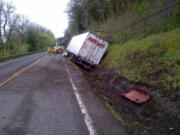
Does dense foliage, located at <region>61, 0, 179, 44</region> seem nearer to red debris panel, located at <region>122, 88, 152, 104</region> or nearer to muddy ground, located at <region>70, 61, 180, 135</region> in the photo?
red debris panel, located at <region>122, 88, 152, 104</region>

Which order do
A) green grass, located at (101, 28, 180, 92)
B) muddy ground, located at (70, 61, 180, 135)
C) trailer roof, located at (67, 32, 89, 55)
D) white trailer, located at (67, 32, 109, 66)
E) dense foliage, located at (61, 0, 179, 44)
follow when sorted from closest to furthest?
muddy ground, located at (70, 61, 180, 135) → green grass, located at (101, 28, 180, 92) → dense foliage, located at (61, 0, 179, 44) → white trailer, located at (67, 32, 109, 66) → trailer roof, located at (67, 32, 89, 55)

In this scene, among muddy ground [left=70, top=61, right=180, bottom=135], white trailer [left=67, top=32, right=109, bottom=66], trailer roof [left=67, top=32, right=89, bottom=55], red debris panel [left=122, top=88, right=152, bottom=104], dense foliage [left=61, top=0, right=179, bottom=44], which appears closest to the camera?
muddy ground [left=70, top=61, right=180, bottom=135]

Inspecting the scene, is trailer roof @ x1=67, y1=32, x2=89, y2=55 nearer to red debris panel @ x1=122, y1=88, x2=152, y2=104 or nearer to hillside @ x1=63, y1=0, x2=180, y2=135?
hillside @ x1=63, y1=0, x2=180, y2=135

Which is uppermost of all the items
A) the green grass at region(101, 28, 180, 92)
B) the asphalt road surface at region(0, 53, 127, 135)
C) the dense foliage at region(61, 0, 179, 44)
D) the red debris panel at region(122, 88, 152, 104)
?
the dense foliage at region(61, 0, 179, 44)

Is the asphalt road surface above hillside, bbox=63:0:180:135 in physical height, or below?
below

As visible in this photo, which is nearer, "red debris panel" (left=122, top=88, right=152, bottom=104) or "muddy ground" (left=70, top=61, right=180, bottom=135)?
"muddy ground" (left=70, top=61, right=180, bottom=135)

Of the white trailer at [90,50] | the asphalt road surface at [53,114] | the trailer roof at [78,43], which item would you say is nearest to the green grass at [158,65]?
the asphalt road surface at [53,114]

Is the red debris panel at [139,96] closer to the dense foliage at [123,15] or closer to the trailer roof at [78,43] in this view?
the dense foliage at [123,15]

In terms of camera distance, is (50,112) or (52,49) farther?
(52,49)

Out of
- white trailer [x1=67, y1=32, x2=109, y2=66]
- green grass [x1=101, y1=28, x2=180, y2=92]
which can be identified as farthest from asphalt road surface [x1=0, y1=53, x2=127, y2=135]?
white trailer [x1=67, y1=32, x2=109, y2=66]

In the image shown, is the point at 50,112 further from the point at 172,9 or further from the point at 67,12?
the point at 67,12

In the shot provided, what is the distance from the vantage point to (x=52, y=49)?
119 ft

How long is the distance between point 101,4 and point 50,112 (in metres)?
27.6

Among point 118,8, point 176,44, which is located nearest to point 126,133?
point 176,44
